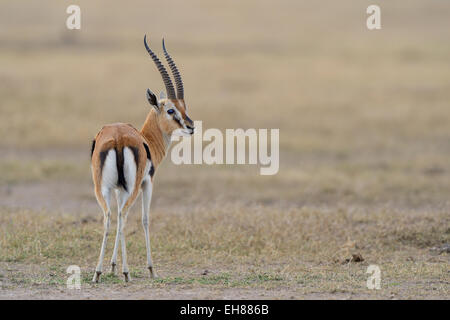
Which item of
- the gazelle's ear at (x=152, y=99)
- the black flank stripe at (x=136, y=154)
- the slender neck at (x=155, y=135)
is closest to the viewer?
the black flank stripe at (x=136, y=154)

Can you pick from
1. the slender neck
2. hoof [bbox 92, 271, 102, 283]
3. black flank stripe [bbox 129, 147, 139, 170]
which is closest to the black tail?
black flank stripe [bbox 129, 147, 139, 170]

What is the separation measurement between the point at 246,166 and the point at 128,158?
9484mm

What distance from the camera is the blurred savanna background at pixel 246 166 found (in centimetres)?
843

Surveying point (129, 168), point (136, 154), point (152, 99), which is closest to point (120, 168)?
point (129, 168)

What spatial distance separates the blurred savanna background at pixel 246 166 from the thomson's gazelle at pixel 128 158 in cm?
71

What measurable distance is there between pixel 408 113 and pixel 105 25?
62.8 feet

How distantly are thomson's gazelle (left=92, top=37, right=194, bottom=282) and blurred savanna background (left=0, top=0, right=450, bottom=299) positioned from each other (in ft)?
2.33

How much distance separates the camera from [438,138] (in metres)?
19.0

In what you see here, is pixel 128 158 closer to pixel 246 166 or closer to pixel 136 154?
pixel 136 154

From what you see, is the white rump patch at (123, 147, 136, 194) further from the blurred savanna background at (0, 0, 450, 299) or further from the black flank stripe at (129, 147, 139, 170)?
the blurred savanna background at (0, 0, 450, 299)

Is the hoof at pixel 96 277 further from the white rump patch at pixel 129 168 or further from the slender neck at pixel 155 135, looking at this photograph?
the slender neck at pixel 155 135

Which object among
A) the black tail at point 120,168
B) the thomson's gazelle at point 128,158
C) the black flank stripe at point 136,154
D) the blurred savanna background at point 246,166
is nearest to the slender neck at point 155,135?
the thomson's gazelle at point 128,158

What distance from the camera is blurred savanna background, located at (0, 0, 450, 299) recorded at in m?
8.43
